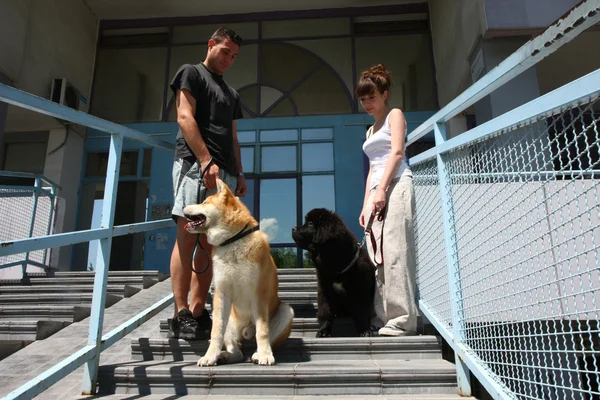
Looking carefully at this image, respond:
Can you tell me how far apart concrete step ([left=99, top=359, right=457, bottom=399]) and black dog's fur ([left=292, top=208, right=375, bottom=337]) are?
0.78 m

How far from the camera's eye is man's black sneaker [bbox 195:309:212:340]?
8.27 ft

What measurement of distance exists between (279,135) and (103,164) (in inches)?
178

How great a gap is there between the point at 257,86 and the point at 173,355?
7977 mm

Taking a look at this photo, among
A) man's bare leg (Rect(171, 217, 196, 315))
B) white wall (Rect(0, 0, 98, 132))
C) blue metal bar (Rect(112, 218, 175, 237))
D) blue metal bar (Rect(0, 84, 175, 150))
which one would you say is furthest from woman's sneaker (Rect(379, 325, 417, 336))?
white wall (Rect(0, 0, 98, 132))

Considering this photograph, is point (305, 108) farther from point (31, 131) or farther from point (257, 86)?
point (31, 131)

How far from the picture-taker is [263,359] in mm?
2232

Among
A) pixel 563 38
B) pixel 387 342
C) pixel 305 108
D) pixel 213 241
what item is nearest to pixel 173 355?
pixel 213 241

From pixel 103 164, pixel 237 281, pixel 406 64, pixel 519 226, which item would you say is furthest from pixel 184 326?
pixel 406 64

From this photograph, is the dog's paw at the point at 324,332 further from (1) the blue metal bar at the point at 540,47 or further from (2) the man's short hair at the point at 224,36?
(2) the man's short hair at the point at 224,36

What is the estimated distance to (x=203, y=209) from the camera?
7.88ft

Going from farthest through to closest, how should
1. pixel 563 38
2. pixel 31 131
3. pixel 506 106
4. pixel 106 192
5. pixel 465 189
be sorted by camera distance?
pixel 31 131
pixel 506 106
pixel 106 192
pixel 465 189
pixel 563 38

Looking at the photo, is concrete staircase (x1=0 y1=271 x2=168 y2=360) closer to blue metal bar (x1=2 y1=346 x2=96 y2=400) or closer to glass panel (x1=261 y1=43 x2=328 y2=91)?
blue metal bar (x1=2 y1=346 x2=96 y2=400)

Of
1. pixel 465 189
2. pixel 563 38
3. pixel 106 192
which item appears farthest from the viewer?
pixel 106 192

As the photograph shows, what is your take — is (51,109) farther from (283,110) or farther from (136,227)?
(283,110)
